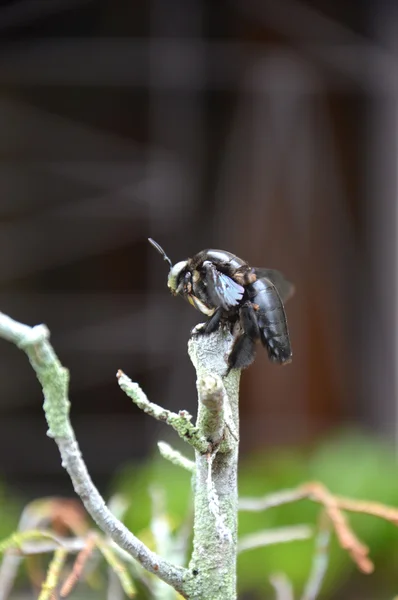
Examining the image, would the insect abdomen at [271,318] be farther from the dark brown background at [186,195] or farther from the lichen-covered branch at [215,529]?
the dark brown background at [186,195]

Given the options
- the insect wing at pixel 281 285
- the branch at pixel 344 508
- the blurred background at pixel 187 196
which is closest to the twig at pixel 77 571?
the branch at pixel 344 508

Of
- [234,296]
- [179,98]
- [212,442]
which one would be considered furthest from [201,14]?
[212,442]

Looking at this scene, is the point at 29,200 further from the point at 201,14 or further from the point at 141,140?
the point at 201,14

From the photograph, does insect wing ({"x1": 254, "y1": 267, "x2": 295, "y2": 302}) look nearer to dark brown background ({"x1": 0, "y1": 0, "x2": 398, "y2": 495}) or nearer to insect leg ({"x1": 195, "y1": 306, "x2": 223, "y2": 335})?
insect leg ({"x1": 195, "y1": 306, "x2": 223, "y2": 335})

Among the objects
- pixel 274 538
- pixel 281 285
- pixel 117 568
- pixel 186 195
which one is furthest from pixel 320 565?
pixel 186 195

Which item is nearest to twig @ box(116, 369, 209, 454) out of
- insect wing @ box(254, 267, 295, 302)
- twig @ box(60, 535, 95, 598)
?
twig @ box(60, 535, 95, 598)

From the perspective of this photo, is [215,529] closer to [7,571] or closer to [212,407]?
[212,407]

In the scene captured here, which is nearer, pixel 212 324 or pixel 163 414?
pixel 163 414
